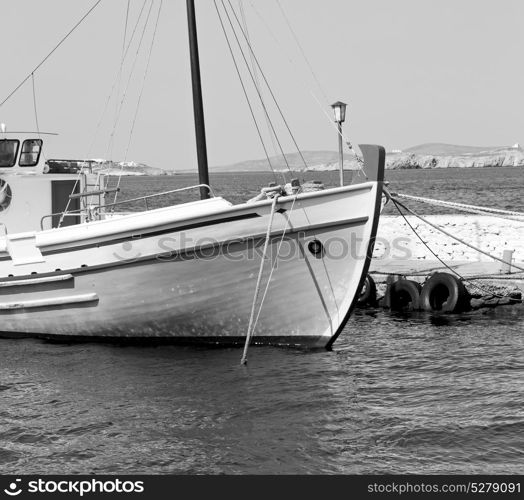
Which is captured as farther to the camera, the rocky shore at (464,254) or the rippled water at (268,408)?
the rocky shore at (464,254)

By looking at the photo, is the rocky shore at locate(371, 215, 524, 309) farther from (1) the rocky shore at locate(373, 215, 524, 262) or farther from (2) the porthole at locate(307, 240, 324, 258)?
(2) the porthole at locate(307, 240, 324, 258)

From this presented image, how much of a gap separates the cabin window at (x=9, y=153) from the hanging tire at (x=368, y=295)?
26.5 ft

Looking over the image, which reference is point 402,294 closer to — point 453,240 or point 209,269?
point 209,269

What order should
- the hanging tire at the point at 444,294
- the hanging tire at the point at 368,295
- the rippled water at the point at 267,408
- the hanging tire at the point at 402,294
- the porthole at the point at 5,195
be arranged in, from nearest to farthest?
the rippled water at the point at 267,408 → the porthole at the point at 5,195 → the hanging tire at the point at 444,294 → the hanging tire at the point at 402,294 → the hanging tire at the point at 368,295

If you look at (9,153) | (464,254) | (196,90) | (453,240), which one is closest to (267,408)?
(196,90)

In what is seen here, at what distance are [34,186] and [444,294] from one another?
29.4 feet

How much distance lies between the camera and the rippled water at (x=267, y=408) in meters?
8.70

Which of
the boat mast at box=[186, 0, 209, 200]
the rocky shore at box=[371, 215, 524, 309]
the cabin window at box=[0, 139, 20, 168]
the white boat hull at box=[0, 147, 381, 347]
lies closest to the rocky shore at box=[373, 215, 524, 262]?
the rocky shore at box=[371, 215, 524, 309]

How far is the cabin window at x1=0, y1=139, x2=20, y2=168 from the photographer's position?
52.9 feet

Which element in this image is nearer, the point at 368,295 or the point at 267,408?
the point at 267,408

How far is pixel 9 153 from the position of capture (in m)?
16.1

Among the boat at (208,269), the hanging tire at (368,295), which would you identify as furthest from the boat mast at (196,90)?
the hanging tire at (368,295)

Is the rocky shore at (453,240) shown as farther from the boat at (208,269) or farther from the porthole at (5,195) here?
the porthole at (5,195)
